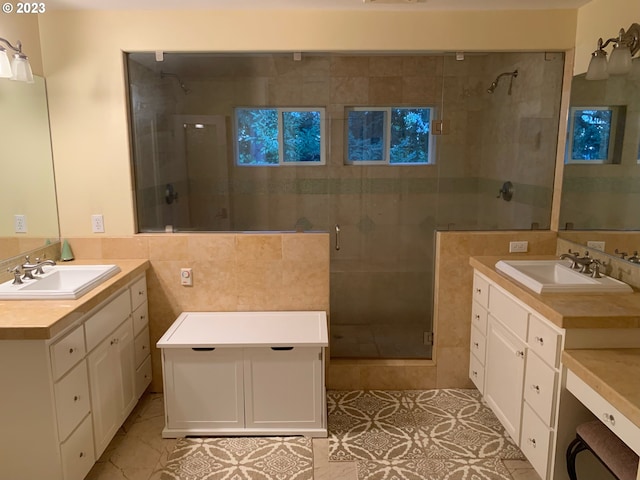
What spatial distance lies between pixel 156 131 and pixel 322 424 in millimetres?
2090

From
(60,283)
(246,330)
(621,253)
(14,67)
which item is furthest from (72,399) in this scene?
(621,253)

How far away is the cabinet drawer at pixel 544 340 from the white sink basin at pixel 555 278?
16 cm

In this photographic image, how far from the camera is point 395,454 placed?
7.90 feet

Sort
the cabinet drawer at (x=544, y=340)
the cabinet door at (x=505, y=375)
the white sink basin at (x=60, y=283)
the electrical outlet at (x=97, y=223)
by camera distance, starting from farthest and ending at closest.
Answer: the electrical outlet at (x=97, y=223) → the cabinet door at (x=505, y=375) → the white sink basin at (x=60, y=283) → the cabinet drawer at (x=544, y=340)

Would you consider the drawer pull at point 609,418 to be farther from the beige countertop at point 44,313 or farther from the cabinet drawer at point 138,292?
the cabinet drawer at point 138,292

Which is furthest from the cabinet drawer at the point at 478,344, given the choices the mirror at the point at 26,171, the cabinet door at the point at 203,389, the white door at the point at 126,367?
the mirror at the point at 26,171

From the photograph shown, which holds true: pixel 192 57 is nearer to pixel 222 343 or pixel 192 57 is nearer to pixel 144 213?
pixel 144 213

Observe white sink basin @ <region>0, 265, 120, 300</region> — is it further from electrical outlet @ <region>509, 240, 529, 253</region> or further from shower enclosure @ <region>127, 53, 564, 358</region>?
electrical outlet @ <region>509, 240, 529, 253</region>

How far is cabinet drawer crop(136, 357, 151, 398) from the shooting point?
276 cm

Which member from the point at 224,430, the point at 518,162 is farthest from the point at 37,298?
the point at 518,162

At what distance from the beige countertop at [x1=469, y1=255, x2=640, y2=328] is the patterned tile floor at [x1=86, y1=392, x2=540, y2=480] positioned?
0.90m

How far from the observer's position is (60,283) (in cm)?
255

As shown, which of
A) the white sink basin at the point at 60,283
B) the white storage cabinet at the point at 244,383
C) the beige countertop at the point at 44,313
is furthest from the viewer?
the white storage cabinet at the point at 244,383

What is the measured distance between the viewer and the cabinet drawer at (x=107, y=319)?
218cm
